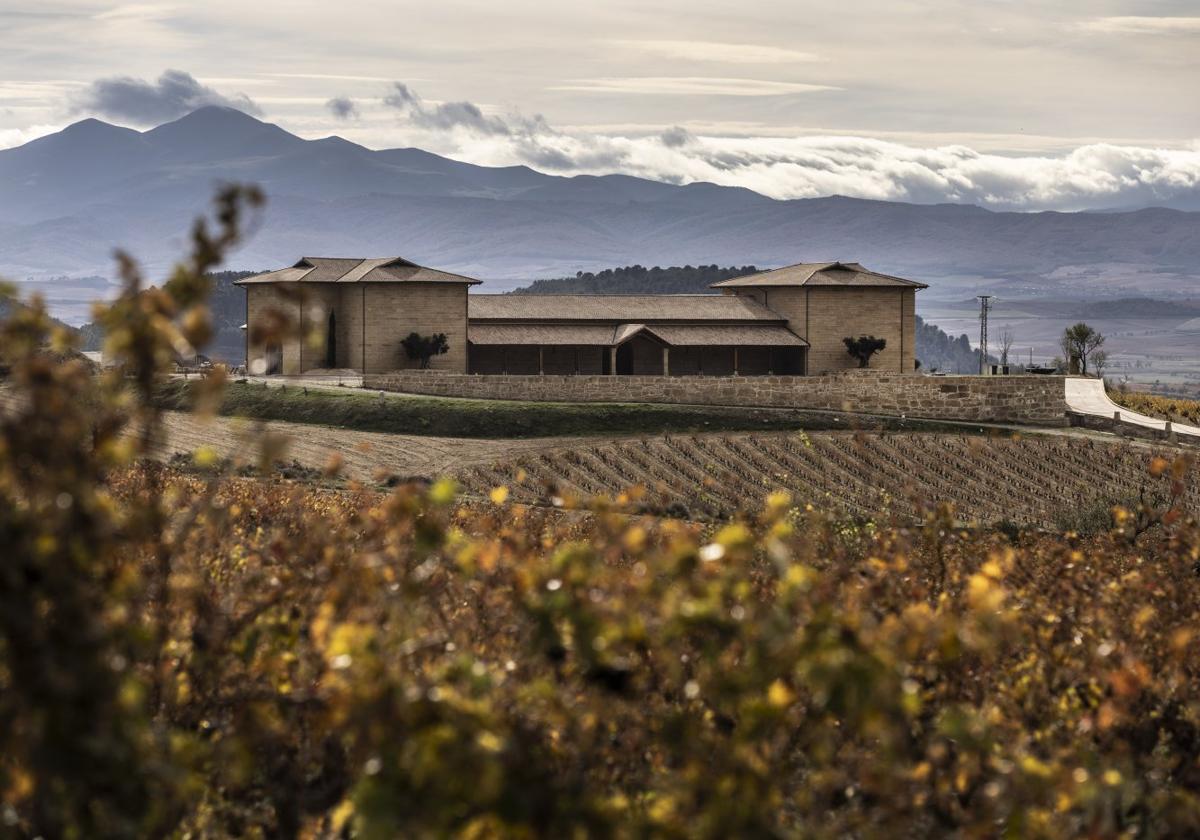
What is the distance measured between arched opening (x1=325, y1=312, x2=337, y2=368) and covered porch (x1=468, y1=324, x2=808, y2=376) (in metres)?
5.03

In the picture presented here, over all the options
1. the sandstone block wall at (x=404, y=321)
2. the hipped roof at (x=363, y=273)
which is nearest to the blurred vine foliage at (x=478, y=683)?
the sandstone block wall at (x=404, y=321)

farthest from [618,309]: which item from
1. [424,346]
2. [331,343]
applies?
[331,343]

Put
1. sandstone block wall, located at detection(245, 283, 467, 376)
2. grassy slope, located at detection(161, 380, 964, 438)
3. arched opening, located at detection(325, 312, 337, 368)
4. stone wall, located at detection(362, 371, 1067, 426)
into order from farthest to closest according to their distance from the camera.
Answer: arched opening, located at detection(325, 312, 337, 368), sandstone block wall, located at detection(245, 283, 467, 376), stone wall, located at detection(362, 371, 1067, 426), grassy slope, located at detection(161, 380, 964, 438)

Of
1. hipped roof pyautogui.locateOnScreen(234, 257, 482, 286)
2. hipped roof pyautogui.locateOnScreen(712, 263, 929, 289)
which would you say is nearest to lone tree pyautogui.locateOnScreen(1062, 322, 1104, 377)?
hipped roof pyautogui.locateOnScreen(712, 263, 929, 289)

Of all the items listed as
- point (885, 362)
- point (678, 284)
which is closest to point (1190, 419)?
point (885, 362)

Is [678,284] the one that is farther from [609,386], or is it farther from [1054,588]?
[1054,588]

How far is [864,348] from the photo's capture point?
193 feet

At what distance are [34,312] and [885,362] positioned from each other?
5505 cm

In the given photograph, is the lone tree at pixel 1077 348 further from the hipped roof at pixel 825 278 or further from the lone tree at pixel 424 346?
the lone tree at pixel 424 346

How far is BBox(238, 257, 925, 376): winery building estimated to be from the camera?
56281 mm

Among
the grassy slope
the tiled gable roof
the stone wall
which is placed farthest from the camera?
the tiled gable roof

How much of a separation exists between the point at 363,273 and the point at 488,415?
14462mm

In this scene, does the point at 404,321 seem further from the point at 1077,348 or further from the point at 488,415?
the point at 1077,348

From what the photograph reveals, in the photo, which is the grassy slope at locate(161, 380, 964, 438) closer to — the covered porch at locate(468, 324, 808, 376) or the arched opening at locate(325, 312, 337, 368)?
the arched opening at locate(325, 312, 337, 368)
